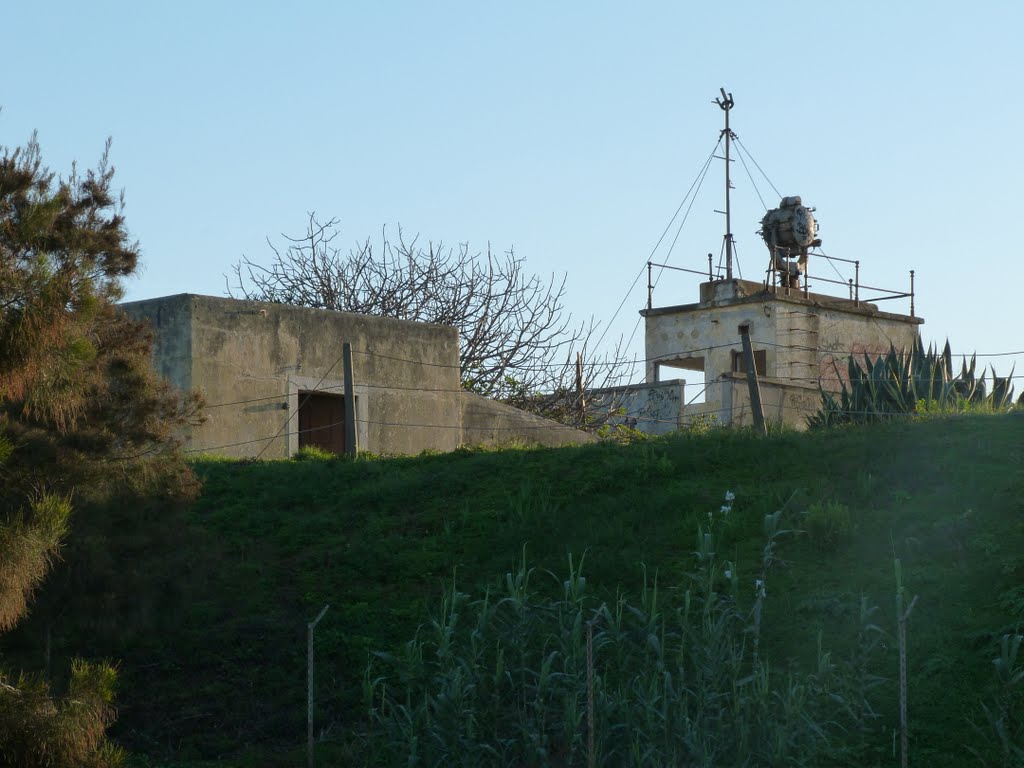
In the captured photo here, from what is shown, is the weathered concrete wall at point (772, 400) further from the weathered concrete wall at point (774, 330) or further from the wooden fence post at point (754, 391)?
the wooden fence post at point (754, 391)

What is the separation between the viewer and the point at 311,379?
2123 cm

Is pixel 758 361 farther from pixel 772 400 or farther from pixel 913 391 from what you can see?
pixel 913 391

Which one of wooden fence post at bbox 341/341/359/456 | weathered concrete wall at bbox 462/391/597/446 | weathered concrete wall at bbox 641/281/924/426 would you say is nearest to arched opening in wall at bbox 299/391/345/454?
weathered concrete wall at bbox 462/391/597/446

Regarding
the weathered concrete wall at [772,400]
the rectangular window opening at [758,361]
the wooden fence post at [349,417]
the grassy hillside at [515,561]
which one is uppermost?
the rectangular window opening at [758,361]

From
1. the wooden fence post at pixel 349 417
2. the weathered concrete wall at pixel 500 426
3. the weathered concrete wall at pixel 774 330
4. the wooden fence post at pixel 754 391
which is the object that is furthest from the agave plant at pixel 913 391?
the weathered concrete wall at pixel 774 330

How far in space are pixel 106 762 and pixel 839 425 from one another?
9686mm

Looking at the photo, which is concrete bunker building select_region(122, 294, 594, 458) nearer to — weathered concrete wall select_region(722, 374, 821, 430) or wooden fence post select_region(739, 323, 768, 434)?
weathered concrete wall select_region(722, 374, 821, 430)

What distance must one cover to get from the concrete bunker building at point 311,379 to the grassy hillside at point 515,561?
4277 mm

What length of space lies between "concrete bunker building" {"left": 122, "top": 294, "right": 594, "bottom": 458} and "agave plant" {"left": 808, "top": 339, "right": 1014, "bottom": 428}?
580cm

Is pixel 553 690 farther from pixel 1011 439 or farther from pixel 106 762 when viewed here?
pixel 1011 439

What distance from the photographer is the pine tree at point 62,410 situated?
8398 millimetres

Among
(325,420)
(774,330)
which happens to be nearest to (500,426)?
(325,420)

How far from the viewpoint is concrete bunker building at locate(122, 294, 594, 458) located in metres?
19.9

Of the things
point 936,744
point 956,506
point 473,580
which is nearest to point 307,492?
point 473,580
